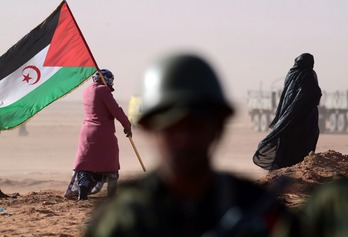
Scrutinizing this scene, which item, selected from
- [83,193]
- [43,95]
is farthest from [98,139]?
[43,95]

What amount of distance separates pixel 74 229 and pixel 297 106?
13.8ft

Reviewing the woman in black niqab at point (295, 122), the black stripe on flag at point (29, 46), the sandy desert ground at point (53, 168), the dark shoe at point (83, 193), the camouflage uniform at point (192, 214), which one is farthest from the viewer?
the woman in black niqab at point (295, 122)

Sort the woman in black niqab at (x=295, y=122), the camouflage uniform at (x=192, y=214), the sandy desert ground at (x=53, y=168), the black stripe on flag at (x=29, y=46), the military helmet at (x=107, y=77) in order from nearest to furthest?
the camouflage uniform at (x=192, y=214) < the sandy desert ground at (x=53, y=168) < the military helmet at (x=107, y=77) < the black stripe on flag at (x=29, y=46) < the woman in black niqab at (x=295, y=122)

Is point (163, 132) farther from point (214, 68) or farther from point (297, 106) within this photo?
point (297, 106)

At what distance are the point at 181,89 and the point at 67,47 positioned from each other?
31.4 ft

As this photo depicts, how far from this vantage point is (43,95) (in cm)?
1107

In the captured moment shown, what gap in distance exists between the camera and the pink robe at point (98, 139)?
399 inches

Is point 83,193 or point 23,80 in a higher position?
point 23,80

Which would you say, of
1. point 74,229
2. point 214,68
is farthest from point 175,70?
point 74,229

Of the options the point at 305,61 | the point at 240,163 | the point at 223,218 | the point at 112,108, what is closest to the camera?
the point at 223,218

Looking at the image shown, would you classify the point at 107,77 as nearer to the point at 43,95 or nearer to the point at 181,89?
the point at 43,95

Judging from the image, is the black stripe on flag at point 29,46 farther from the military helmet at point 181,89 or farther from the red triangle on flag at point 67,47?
the military helmet at point 181,89

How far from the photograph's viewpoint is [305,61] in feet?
38.6

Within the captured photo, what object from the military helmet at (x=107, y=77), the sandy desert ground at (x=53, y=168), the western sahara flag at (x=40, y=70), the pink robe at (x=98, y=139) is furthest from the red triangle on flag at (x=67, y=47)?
the sandy desert ground at (x=53, y=168)
